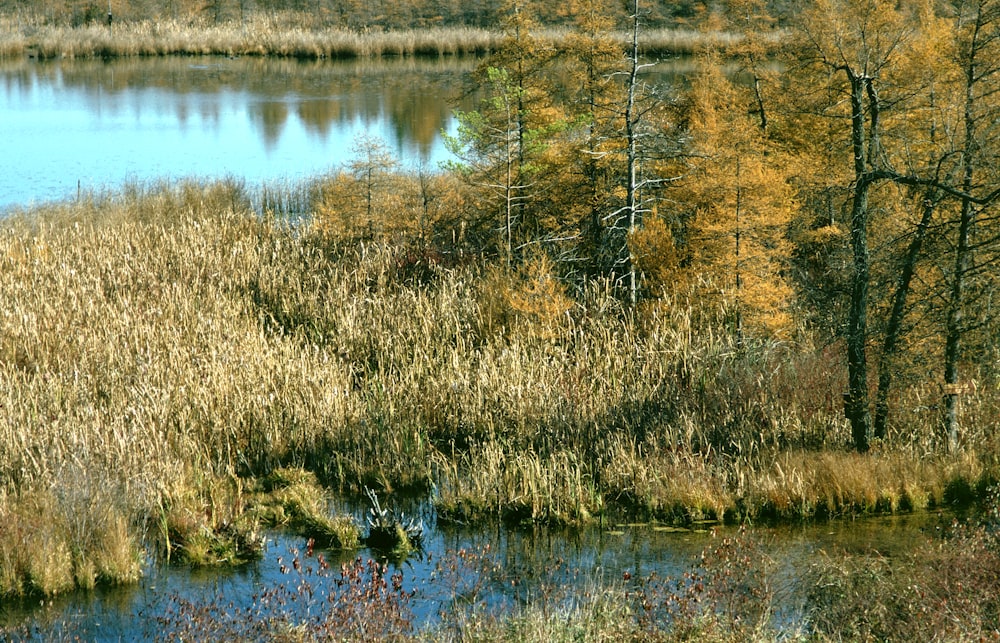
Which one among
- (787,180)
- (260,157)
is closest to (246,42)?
(260,157)

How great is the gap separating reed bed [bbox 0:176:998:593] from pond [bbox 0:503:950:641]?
206 millimetres

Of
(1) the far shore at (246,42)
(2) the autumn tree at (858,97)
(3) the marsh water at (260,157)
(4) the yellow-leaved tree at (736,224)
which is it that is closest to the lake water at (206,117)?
(3) the marsh water at (260,157)

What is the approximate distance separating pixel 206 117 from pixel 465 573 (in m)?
22.9

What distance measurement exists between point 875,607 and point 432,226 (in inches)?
350

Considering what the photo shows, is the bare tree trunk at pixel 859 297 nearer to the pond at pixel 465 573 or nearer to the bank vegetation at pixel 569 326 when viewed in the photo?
the bank vegetation at pixel 569 326

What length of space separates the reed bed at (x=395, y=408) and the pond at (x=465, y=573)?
21cm

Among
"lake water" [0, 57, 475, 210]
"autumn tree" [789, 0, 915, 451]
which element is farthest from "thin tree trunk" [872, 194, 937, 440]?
"lake water" [0, 57, 475, 210]

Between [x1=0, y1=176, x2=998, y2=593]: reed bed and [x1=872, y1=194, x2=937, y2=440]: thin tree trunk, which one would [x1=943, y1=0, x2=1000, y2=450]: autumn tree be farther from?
[x1=0, y1=176, x2=998, y2=593]: reed bed

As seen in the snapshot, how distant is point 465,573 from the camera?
7434 mm

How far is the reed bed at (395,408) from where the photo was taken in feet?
27.2

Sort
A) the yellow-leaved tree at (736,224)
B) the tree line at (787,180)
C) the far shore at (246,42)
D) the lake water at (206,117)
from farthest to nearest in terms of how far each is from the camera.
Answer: the far shore at (246,42), the lake water at (206,117), the yellow-leaved tree at (736,224), the tree line at (787,180)

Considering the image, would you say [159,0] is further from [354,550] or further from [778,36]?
[354,550]

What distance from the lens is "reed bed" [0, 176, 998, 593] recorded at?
8.30 meters

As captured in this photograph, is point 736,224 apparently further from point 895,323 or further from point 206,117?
point 206,117
